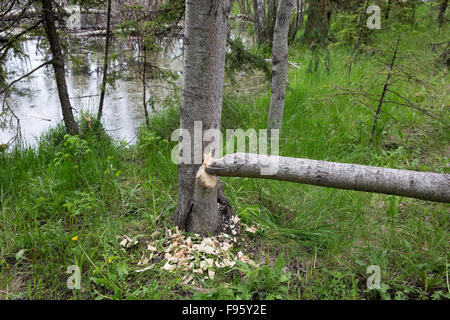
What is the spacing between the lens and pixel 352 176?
200 centimetres

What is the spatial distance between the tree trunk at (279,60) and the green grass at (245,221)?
0.41m

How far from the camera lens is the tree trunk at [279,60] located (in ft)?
12.0

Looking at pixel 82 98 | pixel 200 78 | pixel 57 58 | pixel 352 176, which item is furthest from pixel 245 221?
pixel 82 98

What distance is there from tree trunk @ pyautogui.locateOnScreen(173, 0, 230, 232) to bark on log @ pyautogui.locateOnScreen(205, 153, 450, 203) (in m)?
0.42

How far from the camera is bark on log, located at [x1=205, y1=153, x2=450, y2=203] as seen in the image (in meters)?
1.95

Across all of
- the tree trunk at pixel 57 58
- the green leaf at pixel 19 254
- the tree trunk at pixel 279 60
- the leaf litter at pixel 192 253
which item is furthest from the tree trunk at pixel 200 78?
the tree trunk at pixel 57 58

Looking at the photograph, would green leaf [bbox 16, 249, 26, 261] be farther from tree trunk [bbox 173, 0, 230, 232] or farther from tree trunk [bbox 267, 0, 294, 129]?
tree trunk [bbox 267, 0, 294, 129]

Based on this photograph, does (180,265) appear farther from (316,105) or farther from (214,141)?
(316,105)

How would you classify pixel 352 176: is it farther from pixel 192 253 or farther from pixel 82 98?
pixel 82 98

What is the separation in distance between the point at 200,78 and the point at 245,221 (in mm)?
1309

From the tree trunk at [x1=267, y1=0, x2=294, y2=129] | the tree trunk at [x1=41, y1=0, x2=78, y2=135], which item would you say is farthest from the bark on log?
the tree trunk at [x1=41, y1=0, x2=78, y2=135]

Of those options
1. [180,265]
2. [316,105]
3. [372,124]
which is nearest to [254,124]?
[316,105]

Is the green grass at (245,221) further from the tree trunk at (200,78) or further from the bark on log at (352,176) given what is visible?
the bark on log at (352,176)

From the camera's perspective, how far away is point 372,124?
4613 millimetres
